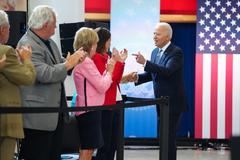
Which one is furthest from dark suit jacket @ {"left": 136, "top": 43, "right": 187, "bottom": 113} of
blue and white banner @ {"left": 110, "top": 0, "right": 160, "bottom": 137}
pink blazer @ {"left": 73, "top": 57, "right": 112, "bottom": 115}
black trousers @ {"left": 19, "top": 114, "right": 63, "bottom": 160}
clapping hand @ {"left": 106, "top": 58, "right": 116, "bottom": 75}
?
blue and white banner @ {"left": 110, "top": 0, "right": 160, "bottom": 137}

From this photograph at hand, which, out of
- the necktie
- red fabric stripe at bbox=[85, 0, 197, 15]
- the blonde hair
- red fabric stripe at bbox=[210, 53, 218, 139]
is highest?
red fabric stripe at bbox=[85, 0, 197, 15]

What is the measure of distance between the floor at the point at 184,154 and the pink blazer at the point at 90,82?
331cm

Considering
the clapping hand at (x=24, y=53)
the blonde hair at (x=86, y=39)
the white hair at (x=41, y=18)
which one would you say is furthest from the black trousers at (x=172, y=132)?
the clapping hand at (x=24, y=53)

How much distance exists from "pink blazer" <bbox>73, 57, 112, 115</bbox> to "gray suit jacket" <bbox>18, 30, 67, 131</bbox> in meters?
0.36

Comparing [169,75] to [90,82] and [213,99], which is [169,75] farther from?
[213,99]

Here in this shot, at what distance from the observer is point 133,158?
7309 mm

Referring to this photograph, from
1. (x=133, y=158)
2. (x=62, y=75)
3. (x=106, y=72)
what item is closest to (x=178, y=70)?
(x=106, y=72)

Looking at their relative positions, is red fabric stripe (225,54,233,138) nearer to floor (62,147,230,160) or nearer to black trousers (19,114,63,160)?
floor (62,147,230,160)

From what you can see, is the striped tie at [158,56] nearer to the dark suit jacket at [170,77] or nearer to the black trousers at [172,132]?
the dark suit jacket at [170,77]

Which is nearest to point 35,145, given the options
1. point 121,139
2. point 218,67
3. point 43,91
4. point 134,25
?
point 43,91

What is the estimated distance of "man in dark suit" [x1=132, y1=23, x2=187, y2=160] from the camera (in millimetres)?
4949

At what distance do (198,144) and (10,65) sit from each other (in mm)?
5710

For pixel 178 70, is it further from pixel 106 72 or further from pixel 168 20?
pixel 168 20

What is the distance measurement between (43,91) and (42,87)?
28mm
